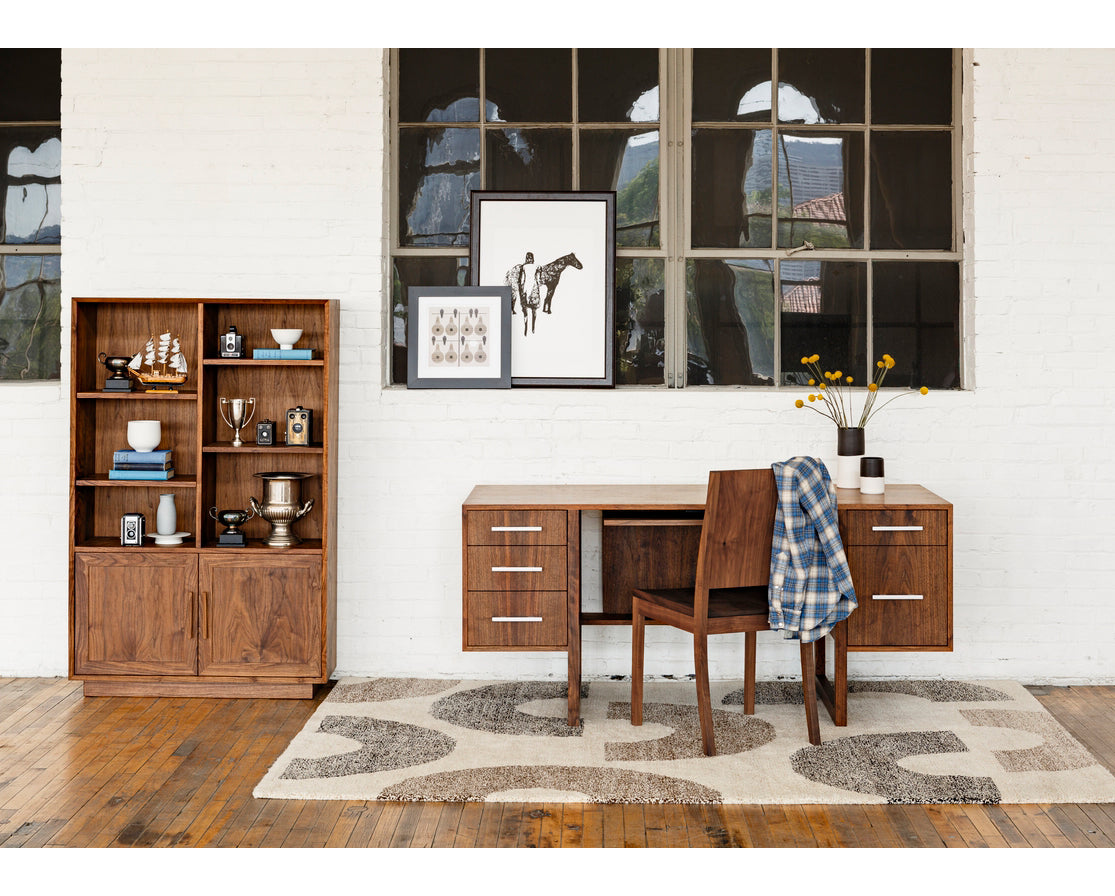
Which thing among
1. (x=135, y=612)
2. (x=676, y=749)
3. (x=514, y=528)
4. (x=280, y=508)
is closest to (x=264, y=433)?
(x=280, y=508)

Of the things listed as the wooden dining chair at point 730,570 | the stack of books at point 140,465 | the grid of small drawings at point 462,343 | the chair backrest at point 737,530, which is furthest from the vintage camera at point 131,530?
the chair backrest at point 737,530

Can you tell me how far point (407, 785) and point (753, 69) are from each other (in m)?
3.27

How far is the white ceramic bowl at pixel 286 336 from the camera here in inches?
165

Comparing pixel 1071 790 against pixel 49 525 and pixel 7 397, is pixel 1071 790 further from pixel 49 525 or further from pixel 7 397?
pixel 7 397

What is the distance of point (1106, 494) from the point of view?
14.4 ft

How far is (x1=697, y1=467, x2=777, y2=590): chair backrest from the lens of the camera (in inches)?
136

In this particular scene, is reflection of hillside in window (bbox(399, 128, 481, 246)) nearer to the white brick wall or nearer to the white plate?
the white brick wall

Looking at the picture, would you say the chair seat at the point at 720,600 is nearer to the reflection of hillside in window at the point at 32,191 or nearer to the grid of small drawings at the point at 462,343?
the grid of small drawings at the point at 462,343

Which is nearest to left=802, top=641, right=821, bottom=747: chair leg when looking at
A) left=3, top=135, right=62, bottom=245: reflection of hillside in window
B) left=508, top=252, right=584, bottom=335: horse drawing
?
left=508, top=252, right=584, bottom=335: horse drawing

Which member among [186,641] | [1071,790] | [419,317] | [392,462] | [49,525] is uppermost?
[419,317]

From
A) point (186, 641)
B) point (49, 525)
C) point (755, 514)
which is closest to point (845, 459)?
point (755, 514)

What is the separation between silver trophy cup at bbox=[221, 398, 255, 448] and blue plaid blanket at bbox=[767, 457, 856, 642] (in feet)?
7.22

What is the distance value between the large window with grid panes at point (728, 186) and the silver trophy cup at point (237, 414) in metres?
0.65

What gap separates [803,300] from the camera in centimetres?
451
